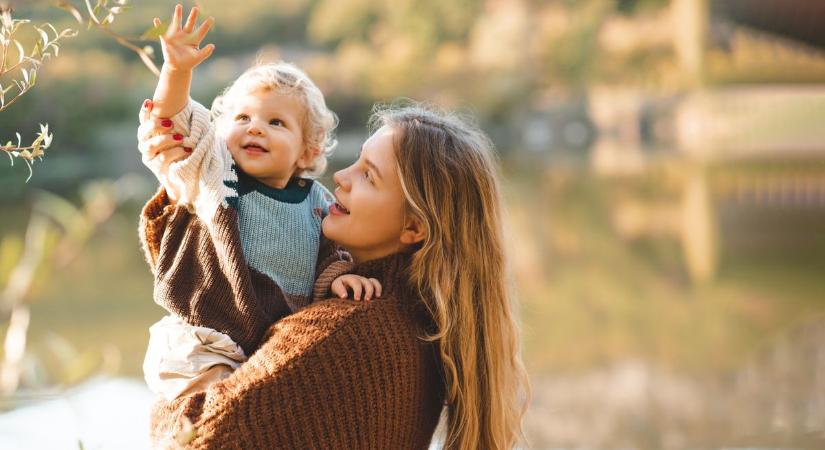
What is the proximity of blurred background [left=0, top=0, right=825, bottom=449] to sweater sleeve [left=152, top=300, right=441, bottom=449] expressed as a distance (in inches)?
5.0

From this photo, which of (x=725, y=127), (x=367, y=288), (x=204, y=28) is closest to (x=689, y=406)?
(x=367, y=288)

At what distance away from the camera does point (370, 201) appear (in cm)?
125

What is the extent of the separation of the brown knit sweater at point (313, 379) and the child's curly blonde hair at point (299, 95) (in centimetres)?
21

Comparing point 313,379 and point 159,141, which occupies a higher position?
point 159,141

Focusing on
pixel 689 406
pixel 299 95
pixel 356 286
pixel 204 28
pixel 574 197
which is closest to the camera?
pixel 204 28

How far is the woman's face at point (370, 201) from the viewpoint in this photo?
1.25 metres

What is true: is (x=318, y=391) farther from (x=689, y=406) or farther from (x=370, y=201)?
(x=689, y=406)

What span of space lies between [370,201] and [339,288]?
12 cm

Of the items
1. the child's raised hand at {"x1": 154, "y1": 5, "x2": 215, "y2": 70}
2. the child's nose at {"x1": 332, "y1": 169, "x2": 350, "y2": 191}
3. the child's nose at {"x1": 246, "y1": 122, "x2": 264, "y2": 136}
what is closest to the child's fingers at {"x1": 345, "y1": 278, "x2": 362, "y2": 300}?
the child's nose at {"x1": 332, "y1": 169, "x2": 350, "y2": 191}

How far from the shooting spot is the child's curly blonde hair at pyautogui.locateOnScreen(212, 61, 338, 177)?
1.32m

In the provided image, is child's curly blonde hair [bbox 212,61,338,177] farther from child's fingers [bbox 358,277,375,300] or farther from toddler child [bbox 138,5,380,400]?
child's fingers [bbox 358,277,375,300]

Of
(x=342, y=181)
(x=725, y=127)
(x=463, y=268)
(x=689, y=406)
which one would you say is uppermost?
(x=342, y=181)

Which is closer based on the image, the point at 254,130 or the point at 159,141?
the point at 159,141

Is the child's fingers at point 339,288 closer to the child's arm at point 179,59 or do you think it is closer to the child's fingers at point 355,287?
the child's fingers at point 355,287
